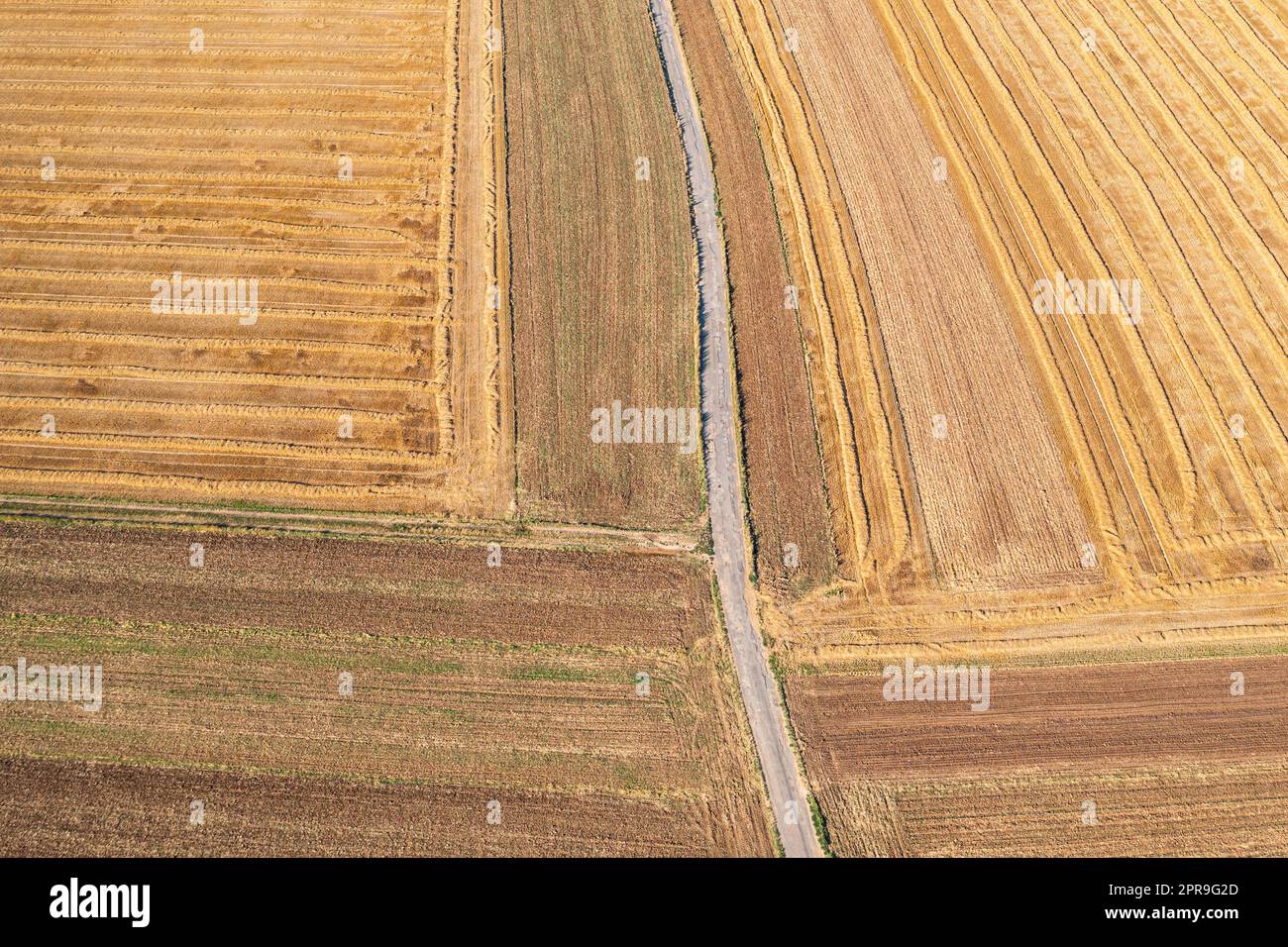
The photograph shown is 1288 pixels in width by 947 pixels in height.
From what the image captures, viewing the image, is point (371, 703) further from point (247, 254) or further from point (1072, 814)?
point (247, 254)

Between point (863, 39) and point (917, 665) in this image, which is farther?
point (863, 39)

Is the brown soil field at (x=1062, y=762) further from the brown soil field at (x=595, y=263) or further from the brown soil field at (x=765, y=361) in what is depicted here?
the brown soil field at (x=595, y=263)

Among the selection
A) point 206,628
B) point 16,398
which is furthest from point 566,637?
point 16,398

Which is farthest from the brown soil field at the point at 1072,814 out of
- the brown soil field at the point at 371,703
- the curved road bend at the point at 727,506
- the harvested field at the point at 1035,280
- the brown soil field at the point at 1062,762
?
the harvested field at the point at 1035,280

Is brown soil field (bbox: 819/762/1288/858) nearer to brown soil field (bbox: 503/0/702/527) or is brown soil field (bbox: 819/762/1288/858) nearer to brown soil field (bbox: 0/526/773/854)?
brown soil field (bbox: 0/526/773/854)
